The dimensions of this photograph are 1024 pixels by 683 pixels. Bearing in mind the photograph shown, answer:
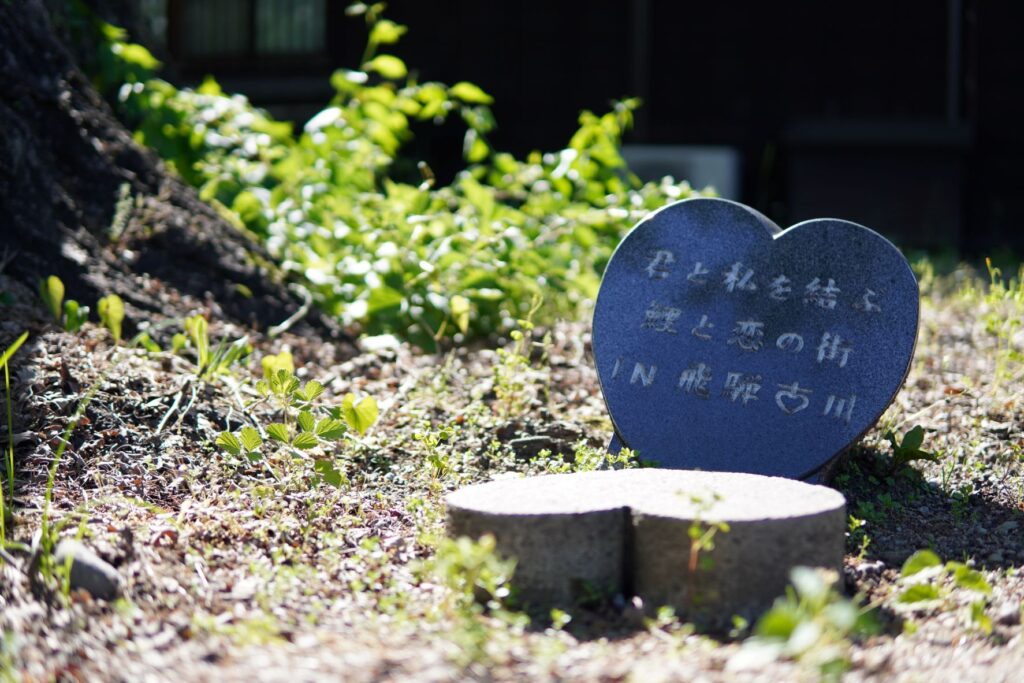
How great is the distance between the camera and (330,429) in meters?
3.03

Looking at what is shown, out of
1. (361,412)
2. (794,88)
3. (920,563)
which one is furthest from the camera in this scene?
(794,88)

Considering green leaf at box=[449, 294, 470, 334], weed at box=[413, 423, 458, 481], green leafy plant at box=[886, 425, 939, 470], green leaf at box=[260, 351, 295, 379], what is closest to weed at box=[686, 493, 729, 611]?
weed at box=[413, 423, 458, 481]

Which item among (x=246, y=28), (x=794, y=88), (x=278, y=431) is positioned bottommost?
(x=278, y=431)

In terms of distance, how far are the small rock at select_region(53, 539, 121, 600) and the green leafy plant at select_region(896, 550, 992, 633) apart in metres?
1.50

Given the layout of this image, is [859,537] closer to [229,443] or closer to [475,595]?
[475,595]

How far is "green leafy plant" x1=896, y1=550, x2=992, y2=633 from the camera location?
89.3 inches

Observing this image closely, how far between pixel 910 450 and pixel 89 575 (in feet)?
7.04

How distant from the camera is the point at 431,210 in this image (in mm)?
5012

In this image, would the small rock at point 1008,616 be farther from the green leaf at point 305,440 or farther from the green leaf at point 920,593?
the green leaf at point 305,440

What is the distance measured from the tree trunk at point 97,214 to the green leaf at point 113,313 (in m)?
0.22

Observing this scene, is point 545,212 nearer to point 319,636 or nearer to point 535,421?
point 535,421

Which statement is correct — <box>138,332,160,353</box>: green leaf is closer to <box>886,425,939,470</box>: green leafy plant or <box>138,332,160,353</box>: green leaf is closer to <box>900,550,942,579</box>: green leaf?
<box>886,425,939,470</box>: green leafy plant

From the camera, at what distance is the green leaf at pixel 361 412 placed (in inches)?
125

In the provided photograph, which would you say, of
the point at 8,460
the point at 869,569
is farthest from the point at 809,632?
the point at 8,460
